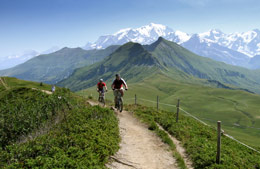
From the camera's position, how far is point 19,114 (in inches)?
685

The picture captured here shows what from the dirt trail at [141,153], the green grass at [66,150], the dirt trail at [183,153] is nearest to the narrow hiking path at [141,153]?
the dirt trail at [141,153]

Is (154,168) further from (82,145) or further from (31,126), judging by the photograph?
(31,126)

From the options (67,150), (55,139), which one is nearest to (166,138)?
(67,150)

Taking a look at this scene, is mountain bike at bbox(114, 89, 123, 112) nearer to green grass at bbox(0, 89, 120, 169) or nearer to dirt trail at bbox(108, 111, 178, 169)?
dirt trail at bbox(108, 111, 178, 169)

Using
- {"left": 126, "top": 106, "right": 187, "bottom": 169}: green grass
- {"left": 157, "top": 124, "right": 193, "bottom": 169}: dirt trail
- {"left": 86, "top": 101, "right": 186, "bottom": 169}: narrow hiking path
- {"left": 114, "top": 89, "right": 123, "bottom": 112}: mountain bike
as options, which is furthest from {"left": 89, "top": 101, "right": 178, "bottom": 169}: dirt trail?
{"left": 114, "top": 89, "right": 123, "bottom": 112}: mountain bike

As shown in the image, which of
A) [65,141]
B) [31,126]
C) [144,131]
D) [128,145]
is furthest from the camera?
[144,131]

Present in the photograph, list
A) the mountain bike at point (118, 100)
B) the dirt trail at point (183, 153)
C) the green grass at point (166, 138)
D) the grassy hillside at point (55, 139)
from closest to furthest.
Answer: the grassy hillside at point (55, 139) < the green grass at point (166, 138) < the dirt trail at point (183, 153) < the mountain bike at point (118, 100)

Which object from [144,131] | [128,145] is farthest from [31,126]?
[144,131]

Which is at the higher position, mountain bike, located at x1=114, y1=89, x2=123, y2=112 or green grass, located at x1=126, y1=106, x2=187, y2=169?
mountain bike, located at x1=114, y1=89, x2=123, y2=112

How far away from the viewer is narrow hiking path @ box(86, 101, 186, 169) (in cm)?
1179

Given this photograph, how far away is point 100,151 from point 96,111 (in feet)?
26.4

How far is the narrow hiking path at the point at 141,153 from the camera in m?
11.8

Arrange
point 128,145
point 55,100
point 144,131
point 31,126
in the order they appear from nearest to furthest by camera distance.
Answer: point 128,145, point 31,126, point 144,131, point 55,100

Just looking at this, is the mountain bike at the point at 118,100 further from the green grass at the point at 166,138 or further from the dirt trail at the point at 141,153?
the dirt trail at the point at 141,153
